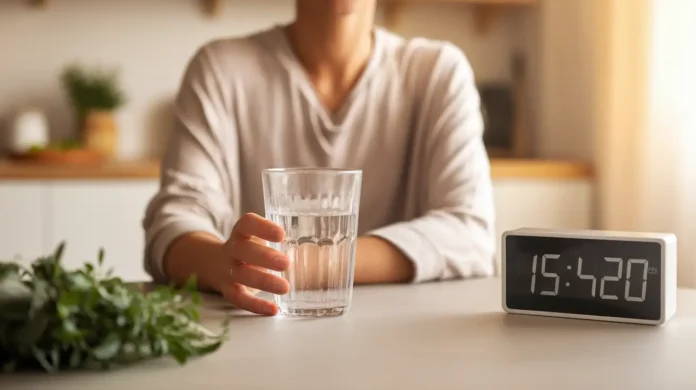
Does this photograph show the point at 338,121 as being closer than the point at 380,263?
No

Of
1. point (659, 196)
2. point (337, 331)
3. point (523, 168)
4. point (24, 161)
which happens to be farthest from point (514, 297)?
point (24, 161)

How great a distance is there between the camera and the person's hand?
2.50 ft

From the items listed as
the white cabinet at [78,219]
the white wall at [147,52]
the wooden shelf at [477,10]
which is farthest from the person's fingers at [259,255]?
the wooden shelf at [477,10]

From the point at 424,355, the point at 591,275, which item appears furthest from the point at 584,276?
the point at 424,355

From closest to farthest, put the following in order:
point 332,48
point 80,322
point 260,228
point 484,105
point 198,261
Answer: point 80,322 → point 260,228 → point 198,261 → point 332,48 → point 484,105

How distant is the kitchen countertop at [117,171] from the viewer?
2.31 meters

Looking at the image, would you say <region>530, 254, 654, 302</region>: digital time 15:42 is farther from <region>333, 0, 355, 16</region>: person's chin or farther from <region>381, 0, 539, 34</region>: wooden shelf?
<region>381, 0, 539, 34</region>: wooden shelf

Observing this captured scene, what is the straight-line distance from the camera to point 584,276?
78cm

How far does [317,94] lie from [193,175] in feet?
0.92

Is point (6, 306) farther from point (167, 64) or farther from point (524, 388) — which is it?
point (167, 64)

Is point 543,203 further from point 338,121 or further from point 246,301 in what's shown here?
point 246,301

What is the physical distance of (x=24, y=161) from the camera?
247cm

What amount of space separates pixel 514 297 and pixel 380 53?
72 centimetres

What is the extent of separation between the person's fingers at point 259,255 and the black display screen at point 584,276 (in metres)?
0.22
